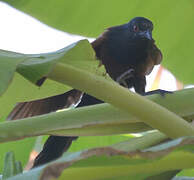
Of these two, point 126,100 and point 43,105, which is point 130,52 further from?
point 126,100

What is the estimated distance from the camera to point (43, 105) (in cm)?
151

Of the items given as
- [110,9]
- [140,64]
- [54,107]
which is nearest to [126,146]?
[54,107]

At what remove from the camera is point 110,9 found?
5.45 feet

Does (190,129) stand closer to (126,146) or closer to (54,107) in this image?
(126,146)

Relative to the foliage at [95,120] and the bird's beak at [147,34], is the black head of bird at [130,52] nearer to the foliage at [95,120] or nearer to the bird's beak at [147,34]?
the bird's beak at [147,34]

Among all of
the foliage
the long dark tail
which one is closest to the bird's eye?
the long dark tail

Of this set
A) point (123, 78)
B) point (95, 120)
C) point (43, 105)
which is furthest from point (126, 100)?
point (123, 78)

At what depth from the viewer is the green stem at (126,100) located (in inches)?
27.4

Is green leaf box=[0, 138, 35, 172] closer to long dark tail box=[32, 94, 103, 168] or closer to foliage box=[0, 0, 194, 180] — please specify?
long dark tail box=[32, 94, 103, 168]

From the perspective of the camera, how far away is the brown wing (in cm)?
133

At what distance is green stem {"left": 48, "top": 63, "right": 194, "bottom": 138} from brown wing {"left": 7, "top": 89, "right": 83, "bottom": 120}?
58cm

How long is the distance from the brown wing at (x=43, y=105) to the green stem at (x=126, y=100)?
1.89ft

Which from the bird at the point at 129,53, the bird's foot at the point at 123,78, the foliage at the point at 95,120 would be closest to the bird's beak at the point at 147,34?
the bird at the point at 129,53

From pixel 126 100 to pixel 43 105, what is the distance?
82 cm
